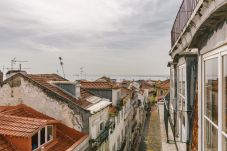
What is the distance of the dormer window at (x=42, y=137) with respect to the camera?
44.9 ft

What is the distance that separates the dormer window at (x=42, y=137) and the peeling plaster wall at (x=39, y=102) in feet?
6.17

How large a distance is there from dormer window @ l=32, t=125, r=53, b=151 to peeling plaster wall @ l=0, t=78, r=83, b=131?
1.88 m

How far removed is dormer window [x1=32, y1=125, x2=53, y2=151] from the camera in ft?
44.9

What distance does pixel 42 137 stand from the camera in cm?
1448

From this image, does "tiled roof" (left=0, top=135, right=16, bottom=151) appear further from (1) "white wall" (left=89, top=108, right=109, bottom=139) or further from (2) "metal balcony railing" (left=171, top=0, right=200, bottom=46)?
(2) "metal balcony railing" (left=171, top=0, right=200, bottom=46)

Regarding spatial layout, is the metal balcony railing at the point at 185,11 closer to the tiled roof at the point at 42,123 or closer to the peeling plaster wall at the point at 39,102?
the tiled roof at the point at 42,123

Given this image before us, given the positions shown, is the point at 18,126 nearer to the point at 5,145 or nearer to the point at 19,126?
the point at 19,126

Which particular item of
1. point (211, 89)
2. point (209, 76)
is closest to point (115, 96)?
point (209, 76)

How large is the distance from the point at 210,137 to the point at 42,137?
36.9ft

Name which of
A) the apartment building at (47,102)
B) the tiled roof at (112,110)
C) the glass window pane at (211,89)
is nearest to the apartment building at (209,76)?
the glass window pane at (211,89)

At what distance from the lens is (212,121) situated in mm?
4203

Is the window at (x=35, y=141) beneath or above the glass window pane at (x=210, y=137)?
beneath

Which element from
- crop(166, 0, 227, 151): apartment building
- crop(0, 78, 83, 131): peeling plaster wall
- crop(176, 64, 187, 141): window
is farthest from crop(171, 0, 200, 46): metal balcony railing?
crop(0, 78, 83, 131): peeling plaster wall

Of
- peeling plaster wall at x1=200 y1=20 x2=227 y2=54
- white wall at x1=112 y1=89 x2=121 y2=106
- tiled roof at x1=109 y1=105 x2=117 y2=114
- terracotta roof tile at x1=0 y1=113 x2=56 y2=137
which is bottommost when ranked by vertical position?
tiled roof at x1=109 y1=105 x2=117 y2=114
